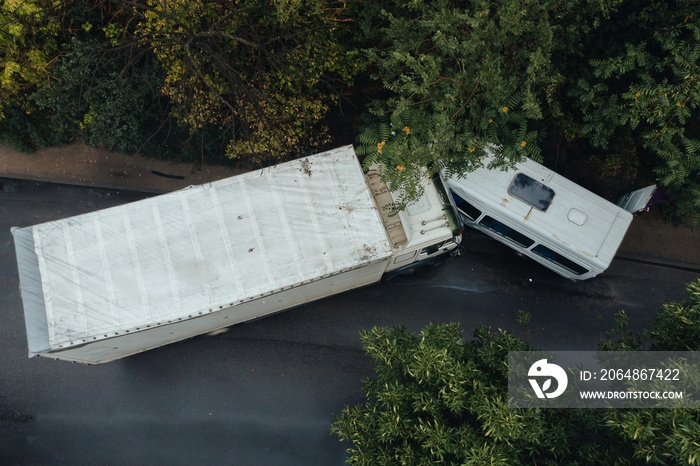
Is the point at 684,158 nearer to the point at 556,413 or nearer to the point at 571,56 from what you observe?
the point at 571,56

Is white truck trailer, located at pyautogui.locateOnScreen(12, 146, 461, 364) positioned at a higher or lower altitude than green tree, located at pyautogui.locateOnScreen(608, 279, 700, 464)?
higher

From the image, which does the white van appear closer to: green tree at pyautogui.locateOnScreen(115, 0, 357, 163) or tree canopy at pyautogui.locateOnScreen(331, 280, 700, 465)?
tree canopy at pyautogui.locateOnScreen(331, 280, 700, 465)

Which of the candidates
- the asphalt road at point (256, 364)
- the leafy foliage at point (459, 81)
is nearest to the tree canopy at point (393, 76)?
the leafy foliage at point (459, 81)

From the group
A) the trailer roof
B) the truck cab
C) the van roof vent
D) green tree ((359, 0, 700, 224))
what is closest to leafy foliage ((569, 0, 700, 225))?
green tree ((359, 0, 700, 224))

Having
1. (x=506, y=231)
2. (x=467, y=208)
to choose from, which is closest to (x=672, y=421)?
(x=506, y=231)

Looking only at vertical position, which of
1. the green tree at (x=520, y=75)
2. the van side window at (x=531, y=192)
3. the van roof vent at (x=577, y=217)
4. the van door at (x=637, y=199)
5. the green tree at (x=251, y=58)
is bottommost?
the van roof vent at (x=577, y=217)

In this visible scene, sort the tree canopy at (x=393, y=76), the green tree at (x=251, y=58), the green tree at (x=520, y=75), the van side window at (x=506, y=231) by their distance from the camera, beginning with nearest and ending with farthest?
the green tree at (x=520, y=75), the tree canopy at (x=393, y=76), the green tree at (x=251, y=58), the van side window at (x=506, y=231)

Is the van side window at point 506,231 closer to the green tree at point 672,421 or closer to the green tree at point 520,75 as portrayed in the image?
the green tree at point 520,75
